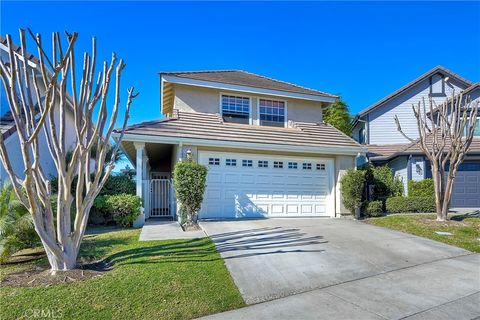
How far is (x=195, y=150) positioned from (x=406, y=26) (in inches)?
364

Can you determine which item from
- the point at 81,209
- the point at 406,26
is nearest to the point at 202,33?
the point at 406,26

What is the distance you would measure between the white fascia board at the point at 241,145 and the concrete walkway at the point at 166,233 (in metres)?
2.90

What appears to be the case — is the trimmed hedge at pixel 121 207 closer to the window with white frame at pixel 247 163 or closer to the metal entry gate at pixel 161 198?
the metal entry gate at pixel 161 198

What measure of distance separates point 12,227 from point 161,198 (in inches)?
255

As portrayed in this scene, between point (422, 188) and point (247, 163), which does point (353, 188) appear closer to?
point (247, 163)

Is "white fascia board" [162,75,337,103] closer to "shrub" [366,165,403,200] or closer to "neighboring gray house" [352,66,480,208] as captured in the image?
"shrub" [366,165,403,200]

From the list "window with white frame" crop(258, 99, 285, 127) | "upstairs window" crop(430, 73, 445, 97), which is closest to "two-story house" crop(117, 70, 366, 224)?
"window with white frame" crop(258, 99, 285, 127)

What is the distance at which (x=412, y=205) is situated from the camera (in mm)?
13422

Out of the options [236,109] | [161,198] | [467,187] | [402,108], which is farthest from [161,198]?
[402,108]

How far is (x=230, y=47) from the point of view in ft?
47.8

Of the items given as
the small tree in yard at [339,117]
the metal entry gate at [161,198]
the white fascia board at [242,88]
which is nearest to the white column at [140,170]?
the metal entry gate at [161,198]

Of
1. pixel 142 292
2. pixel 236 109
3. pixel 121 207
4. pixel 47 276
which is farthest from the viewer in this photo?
pixel 236 109

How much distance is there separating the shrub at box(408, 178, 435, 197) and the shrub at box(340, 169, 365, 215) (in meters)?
4.40

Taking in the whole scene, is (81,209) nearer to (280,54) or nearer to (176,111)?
(176,111)
